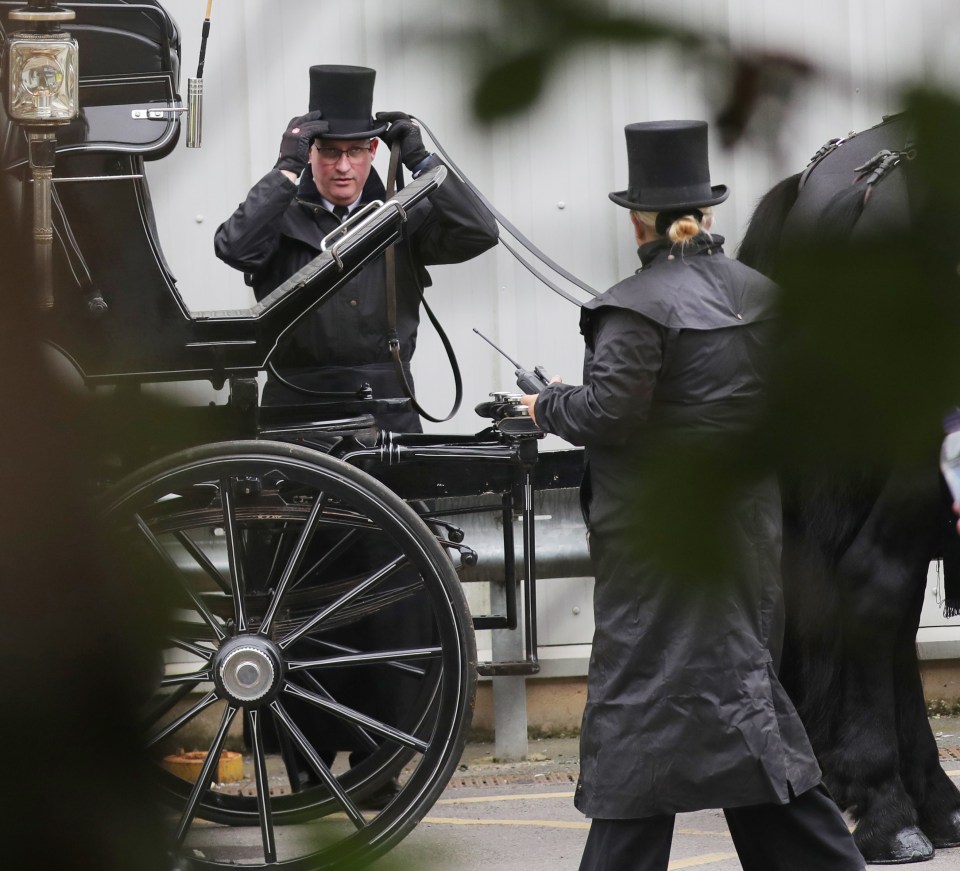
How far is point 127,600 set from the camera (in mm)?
1089

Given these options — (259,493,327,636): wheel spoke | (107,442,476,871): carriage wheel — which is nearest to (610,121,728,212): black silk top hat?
(107,442,476,871): carriage wheel

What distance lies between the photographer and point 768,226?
812 mm

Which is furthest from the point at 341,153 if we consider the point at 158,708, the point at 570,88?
the point at 570,88

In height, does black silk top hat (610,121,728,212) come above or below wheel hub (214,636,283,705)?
above

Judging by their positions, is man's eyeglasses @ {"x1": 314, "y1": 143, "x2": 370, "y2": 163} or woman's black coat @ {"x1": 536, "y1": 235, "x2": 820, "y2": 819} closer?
woman's black coat @ {"x1": 536, "y1": 235, "x2": 820, "y2": 819}

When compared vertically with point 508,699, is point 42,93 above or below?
above

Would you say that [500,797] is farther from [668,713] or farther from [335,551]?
[668,713]

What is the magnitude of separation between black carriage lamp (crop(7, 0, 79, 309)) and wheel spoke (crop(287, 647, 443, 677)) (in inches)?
66.6

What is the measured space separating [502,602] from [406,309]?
1015 millimetres

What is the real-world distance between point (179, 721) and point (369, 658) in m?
1.19

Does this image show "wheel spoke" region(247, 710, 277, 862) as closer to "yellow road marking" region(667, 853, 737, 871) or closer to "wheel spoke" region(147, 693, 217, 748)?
"wheel spoke" region(147, 693, 217, 748)

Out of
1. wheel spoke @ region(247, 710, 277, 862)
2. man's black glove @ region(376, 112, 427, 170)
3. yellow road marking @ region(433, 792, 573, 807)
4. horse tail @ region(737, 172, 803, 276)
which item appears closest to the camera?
horse tail @ region(737, 172, 803, 276)

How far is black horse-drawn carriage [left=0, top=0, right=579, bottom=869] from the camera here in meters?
2.06

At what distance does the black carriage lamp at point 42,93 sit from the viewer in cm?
79
